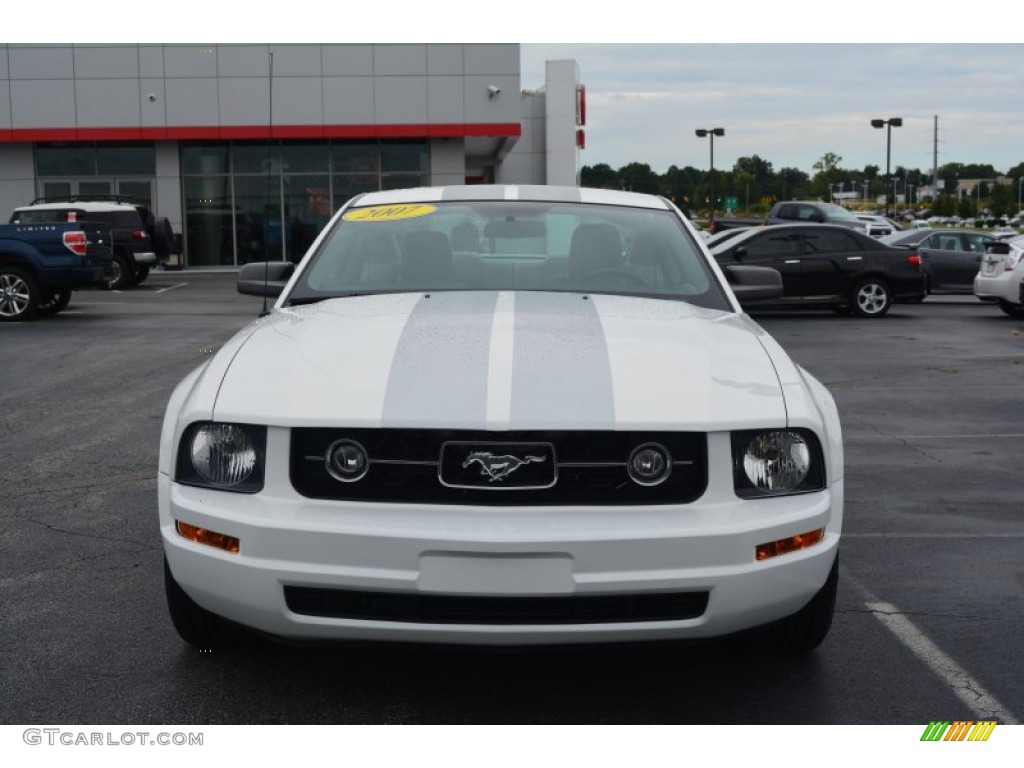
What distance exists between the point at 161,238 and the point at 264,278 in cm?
2348

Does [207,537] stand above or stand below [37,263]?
below

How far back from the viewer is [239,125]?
3553 cm

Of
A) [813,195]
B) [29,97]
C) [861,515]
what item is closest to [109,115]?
[29,97]

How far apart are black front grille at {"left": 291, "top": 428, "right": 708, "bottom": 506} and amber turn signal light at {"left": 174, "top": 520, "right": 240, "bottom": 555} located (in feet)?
0.72

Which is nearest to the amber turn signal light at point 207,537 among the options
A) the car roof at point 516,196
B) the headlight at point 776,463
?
the headlight at point 776,463

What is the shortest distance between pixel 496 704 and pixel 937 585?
2.12 meters

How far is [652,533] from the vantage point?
10.7 feet

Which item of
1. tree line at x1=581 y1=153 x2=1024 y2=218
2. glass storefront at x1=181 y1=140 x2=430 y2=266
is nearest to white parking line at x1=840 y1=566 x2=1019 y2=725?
glass storefront at x1=181 y1=140 x2=430 y2=266

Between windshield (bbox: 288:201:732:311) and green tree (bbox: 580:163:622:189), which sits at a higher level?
green tree (bbox: 580:163:622:189)

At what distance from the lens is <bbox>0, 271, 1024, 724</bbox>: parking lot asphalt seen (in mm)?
3668

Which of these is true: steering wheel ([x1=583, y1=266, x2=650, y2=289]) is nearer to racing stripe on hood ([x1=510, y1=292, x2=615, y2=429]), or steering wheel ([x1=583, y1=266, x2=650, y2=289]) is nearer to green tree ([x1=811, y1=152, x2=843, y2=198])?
racing stripe on hood ([x1=510, y1=292, x2=615, y2=429])

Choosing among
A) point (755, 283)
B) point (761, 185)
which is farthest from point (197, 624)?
point (761, 185)

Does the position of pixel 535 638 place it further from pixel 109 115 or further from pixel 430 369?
pixel 109 115
